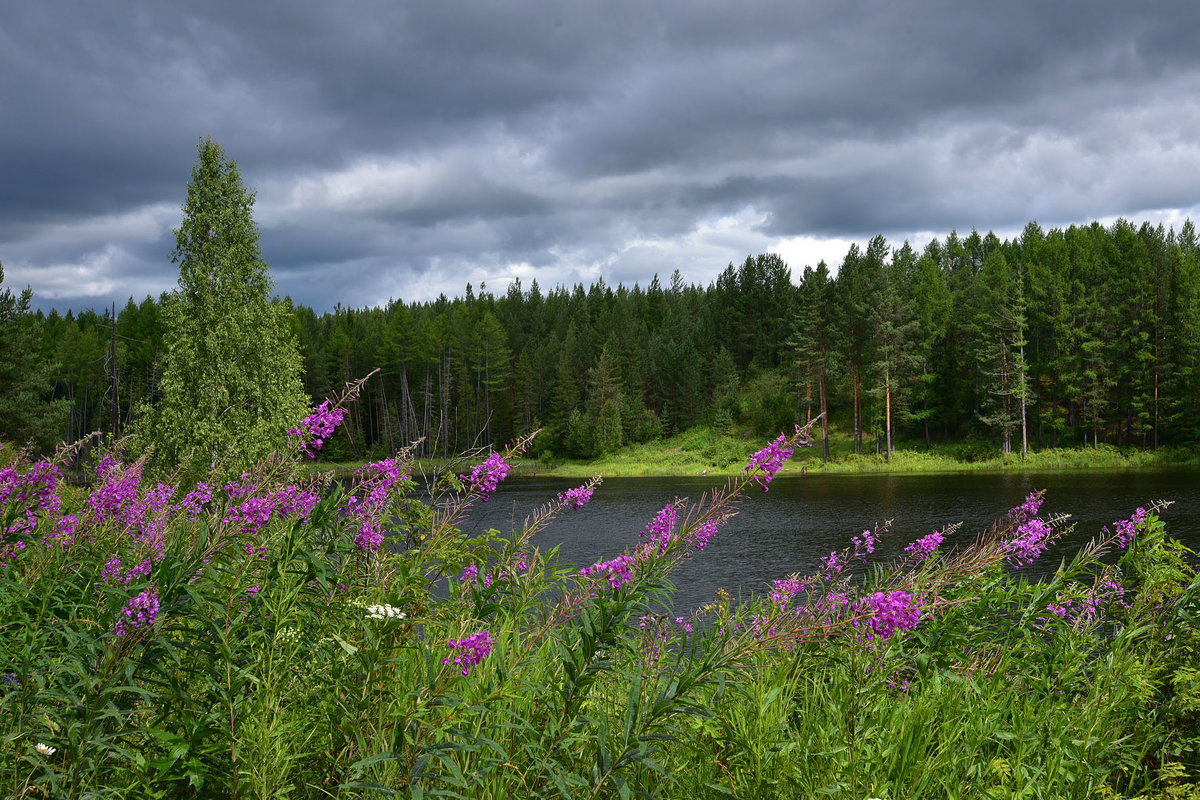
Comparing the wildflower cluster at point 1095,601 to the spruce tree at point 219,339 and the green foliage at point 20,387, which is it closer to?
the spruce tree at point 219,339

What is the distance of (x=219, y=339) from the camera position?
84.3 feet

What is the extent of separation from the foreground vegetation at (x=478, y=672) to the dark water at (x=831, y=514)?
7.93m

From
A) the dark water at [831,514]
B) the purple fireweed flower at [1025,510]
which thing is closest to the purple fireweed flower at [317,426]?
the purple fireweed flower at [1025,510]

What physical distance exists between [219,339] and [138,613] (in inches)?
1031

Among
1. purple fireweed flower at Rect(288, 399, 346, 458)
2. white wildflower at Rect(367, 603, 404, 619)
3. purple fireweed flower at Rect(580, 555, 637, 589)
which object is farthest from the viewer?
purple fireweed flower at Rect(288, 399, 346, 458)

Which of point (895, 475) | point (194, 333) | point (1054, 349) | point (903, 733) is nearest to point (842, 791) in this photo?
point (903, 733)

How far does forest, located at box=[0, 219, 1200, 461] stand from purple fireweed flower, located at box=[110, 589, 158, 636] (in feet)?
85.5

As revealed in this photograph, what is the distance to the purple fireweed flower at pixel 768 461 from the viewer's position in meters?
3.13

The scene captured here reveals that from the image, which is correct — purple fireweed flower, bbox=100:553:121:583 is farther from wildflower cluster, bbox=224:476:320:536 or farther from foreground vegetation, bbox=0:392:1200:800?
wildflower cluster, bbox=224:476:320:536

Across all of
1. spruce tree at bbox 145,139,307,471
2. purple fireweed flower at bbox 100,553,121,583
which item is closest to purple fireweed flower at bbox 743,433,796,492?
purple fireweed flower at bbox 100,553,121,583

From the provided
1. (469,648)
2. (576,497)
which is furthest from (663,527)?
(469,648)

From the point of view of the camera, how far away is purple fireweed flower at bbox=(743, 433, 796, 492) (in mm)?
3135

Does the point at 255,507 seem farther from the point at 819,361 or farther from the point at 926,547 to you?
the point at 819,361

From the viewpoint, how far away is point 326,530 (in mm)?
2988
